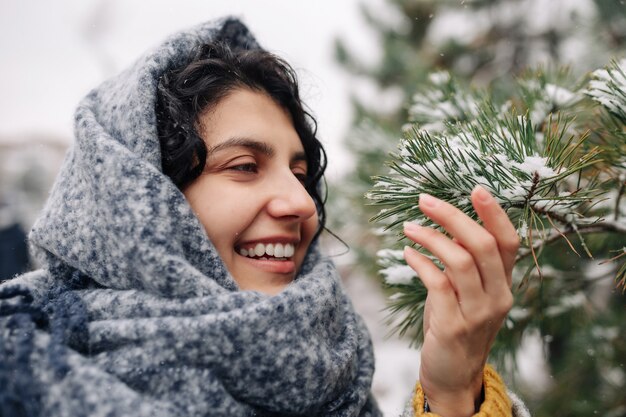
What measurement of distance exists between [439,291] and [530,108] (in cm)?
47

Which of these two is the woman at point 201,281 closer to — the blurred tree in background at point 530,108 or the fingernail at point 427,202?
the fingernail at point 427,202

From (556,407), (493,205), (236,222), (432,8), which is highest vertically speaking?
(432,8)

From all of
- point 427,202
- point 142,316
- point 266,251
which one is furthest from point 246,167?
point 427,202

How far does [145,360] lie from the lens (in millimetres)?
Answer: 730

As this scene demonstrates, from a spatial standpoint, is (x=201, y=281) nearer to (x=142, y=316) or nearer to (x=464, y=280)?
(x=142, y=316)

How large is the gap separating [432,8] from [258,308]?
4.34m

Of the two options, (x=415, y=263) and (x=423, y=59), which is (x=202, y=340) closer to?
(x=415, y=263)

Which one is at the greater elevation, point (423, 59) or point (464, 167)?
point (423, 59)

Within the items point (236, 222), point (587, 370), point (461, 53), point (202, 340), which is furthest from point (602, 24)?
point (461, 53)

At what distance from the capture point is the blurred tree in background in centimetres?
116

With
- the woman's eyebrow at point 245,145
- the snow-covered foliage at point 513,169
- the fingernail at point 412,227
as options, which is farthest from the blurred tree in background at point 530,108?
the woman's eyebrow at point 245,145

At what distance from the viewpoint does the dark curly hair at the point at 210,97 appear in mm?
935

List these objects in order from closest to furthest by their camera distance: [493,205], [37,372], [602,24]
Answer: [493,205], [37,372], [602,24]

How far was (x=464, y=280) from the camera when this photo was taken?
2.00 ft
